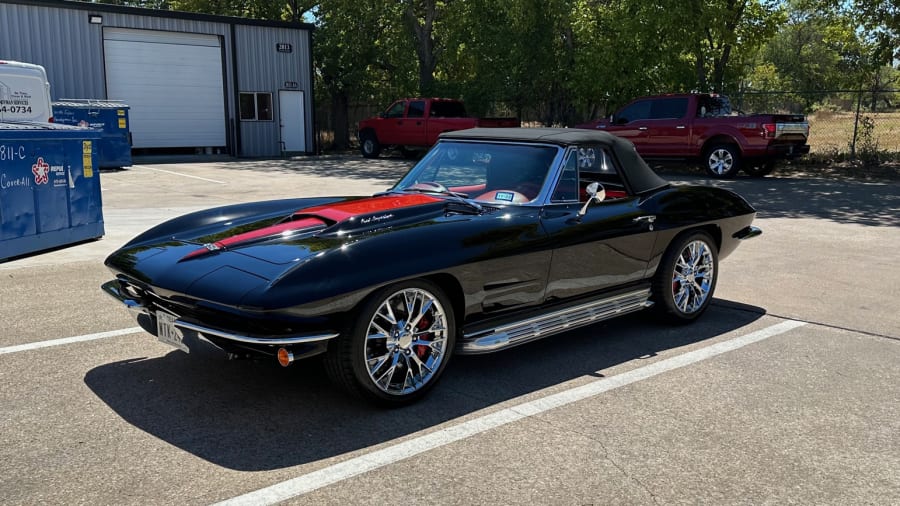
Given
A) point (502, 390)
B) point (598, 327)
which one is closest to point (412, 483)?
point (502, 390)

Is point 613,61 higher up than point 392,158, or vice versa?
point 613,61

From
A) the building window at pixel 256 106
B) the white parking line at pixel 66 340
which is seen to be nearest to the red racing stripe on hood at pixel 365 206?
the white parking line at pixel 66 340

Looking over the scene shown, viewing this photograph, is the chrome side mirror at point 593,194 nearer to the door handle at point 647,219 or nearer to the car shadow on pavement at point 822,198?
the door handle at point 647,219

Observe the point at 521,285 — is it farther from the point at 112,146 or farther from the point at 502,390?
the point at 112,146

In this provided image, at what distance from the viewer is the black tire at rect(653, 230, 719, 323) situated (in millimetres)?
5523

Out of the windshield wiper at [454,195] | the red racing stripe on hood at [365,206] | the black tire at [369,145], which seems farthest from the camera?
the black tire at [369,145]

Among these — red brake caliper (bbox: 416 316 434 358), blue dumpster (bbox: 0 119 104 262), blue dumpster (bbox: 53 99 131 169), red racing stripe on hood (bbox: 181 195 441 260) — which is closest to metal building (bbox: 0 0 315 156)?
blue dumpster (bbox: 53 99 131 169)

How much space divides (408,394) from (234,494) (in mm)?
1158

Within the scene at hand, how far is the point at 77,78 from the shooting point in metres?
23.1

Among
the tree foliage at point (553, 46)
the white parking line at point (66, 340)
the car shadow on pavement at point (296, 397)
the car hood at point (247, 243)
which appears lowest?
the car shadow on pavement at point (296, 397)

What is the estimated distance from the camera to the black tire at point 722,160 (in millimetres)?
17688

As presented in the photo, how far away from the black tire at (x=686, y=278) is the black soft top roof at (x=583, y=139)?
0.50 metres

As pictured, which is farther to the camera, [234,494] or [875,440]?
[875,440]

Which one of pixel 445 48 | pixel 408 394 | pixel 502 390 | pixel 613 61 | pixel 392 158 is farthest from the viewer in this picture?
pixel 445 48
